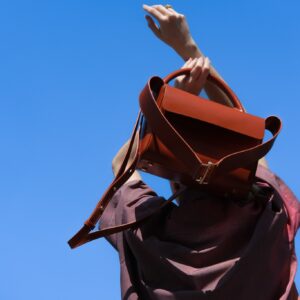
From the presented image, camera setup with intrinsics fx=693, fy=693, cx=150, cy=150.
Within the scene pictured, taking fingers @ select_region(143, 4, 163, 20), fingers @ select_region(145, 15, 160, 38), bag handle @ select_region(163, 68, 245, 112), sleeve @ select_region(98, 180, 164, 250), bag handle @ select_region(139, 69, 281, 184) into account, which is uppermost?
fingers @ select_region(143, 4, 163, 20)

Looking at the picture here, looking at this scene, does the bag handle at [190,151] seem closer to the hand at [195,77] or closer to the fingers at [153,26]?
the hand at [195,77]

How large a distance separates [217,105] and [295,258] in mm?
644

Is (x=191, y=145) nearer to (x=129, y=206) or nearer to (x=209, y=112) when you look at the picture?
(x=209, y=112)

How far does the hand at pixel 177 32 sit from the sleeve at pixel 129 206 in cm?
59

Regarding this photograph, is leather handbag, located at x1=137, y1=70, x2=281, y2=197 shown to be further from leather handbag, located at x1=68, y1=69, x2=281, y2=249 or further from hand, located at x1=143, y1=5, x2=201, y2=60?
hand, located at x1=143, y1=5, x2=201, y2=60

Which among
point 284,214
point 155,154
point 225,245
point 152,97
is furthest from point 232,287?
point 152,97

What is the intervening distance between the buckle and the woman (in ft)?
0.66

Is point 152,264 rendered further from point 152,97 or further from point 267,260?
point 152,97

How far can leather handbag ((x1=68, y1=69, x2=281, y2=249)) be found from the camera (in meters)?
2.44

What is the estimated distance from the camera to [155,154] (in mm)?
2467

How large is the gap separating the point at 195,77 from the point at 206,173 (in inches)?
19.0

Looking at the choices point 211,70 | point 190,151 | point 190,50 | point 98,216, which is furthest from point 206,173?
point 190,50

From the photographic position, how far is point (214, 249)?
249 cm

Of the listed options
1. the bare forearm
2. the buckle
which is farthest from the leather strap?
the bare forearm
